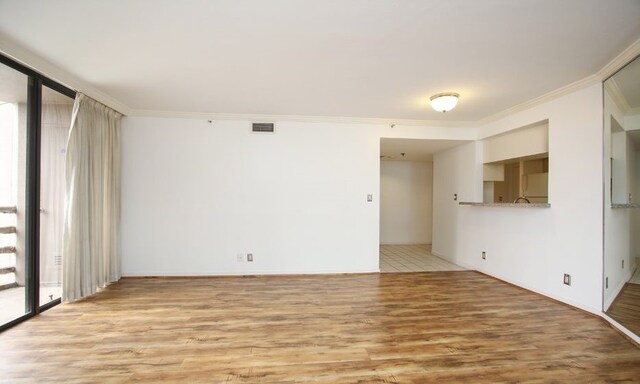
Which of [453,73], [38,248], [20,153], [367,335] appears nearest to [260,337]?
[367,335]

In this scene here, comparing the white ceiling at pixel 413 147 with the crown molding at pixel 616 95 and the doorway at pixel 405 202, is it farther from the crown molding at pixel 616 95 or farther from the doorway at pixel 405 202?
the crown molding at pixel 616 95

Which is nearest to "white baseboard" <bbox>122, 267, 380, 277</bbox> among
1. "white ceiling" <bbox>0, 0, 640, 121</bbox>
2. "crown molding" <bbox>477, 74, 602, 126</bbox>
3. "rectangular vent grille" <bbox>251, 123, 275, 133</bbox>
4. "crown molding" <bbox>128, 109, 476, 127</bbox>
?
"rectangular vent grille" <bbox>251, 123, 275, 133</bbox>

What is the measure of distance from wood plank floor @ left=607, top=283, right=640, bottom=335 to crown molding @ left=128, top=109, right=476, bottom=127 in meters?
2.89

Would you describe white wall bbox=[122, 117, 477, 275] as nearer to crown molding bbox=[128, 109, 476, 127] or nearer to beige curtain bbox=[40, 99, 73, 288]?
crown molding bbox=[128, 109, 476, 127]

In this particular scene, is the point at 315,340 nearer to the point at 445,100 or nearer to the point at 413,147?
the point at 445,100

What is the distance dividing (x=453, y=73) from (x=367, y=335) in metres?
2.71

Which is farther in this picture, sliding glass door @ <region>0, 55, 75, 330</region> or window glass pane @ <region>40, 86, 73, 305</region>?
window glass pane @ <region>40, 86, 73, 305</region>

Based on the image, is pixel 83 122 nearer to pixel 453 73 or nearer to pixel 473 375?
pixel 453 73

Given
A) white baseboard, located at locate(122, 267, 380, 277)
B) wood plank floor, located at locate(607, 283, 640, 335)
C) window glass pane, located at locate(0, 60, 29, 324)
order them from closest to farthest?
wood plank floor, located at locate(607, 283, 640, 335)
window glass pane, located at locate(0, 60, 29, 324)
white baseboard, located at locate(122, 267, 380, 277)

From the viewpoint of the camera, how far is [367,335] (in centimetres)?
230

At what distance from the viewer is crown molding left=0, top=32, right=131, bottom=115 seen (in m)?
2.25

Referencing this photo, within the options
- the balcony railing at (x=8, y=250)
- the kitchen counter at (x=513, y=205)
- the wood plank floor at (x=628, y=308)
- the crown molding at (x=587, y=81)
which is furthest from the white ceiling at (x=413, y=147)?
the balcony railing at (x=8, y=250)

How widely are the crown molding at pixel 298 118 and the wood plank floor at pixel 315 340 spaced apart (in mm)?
2562

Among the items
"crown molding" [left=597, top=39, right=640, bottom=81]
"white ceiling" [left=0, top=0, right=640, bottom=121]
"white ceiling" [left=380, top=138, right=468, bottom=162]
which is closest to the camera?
"white ceiling" [left=0, top=0, right=640, bottom=121]
